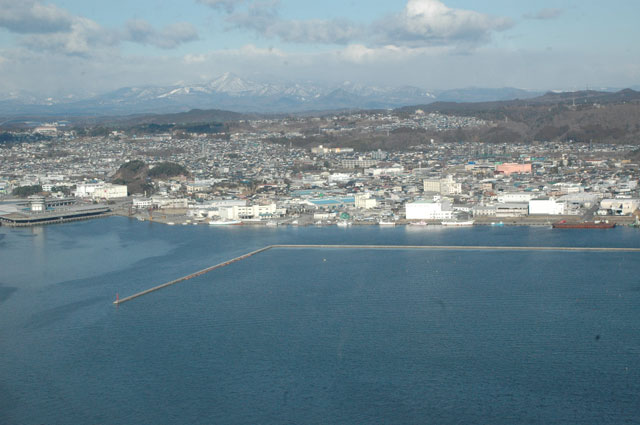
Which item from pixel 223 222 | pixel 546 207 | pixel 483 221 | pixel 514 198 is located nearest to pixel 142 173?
pixel 223 222

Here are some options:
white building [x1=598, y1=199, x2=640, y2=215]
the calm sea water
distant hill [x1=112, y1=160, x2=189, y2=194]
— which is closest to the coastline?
white building [x1=598, y1=199, x2=640, y2=215]

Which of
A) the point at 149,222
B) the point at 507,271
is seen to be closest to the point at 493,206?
the point at 507,271

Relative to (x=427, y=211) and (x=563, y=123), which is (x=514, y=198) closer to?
(x=427, y=211)

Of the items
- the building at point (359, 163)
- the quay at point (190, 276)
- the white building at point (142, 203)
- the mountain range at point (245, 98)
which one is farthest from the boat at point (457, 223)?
the mountain range at point (245, 98)

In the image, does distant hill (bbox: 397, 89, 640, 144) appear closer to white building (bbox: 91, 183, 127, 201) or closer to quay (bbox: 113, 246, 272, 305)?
white building (bbox: 91, 183, 127, 201)

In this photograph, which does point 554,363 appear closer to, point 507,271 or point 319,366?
point 319,366
